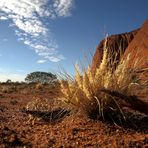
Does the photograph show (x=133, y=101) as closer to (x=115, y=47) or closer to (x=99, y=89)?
(x=99, y=89)

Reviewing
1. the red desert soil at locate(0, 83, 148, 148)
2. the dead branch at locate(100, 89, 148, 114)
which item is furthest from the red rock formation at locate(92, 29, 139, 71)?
the red desert soil at locate(0, 83, 148, 148)

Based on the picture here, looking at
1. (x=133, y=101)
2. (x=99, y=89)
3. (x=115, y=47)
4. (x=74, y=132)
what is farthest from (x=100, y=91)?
(x=115, y=47)

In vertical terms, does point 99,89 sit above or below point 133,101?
above

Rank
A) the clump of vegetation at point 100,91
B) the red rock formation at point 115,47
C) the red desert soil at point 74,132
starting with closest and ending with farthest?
the red desert soil at point 74,132 < the clump of vegetation at point 100,91 < the red rock formation at point 115,47

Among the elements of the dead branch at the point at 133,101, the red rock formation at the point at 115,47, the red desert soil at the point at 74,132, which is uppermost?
the red rock formation at the point at 115,47

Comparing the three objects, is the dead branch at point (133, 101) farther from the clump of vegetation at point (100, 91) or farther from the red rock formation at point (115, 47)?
the red rock formation at point (115, 47)

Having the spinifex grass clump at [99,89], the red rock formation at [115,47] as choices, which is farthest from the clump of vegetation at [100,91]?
the red rock formation at [115,47]

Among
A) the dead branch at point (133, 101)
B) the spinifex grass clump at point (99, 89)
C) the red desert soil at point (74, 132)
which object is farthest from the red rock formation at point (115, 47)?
the red desert soil at point (74, 132)

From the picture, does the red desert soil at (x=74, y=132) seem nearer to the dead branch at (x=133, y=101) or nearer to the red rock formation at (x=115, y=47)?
the dead branch at (x=133, y=101)

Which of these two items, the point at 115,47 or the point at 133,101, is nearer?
the point at 133,101

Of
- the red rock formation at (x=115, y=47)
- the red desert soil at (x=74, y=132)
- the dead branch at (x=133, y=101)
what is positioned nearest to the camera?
the red desert soil at (x=74, y=132)

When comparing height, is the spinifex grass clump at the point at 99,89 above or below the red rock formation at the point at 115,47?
below

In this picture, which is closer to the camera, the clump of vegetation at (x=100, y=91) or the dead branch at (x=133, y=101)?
the dead branch at (x=133, y=101)

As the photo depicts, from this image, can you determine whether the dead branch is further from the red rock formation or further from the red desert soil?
the red rock formation
